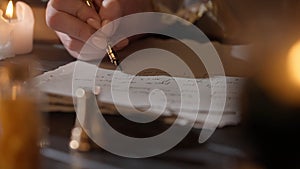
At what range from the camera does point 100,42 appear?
0.94 meters

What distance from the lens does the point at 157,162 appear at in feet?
2.00

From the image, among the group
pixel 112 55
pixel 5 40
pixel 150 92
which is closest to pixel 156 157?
pixel 150 92

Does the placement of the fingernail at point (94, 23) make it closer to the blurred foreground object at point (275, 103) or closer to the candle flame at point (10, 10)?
the candle flame at point (10, 10)

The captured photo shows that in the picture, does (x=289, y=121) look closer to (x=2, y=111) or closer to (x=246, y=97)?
(x=246, y=97)

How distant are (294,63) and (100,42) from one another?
50 cm

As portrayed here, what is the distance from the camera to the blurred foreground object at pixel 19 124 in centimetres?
51

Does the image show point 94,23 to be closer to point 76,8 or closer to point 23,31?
point 76,8

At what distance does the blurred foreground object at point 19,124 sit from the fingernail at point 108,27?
16.8 inches

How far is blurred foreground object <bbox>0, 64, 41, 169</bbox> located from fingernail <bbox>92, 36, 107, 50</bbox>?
1.33 feet

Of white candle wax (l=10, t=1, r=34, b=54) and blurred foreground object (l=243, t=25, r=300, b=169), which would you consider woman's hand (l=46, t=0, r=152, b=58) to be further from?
blurred foreground object (l=243, t=25, r=300, b=169)

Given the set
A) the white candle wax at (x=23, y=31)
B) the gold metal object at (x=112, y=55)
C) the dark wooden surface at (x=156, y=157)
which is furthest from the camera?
the white candle wax at (x=23, y=31)

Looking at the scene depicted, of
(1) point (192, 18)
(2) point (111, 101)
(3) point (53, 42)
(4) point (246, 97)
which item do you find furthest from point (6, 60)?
(4) point (246, 97)

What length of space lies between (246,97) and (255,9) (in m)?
0.76

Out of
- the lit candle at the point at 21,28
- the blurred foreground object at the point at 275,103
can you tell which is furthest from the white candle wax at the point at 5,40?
the blurred foreground object at the point at 275,103
